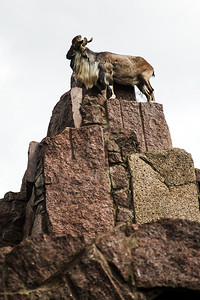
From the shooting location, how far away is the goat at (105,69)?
734 centimetres

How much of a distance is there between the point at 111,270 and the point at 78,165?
1.53 meters

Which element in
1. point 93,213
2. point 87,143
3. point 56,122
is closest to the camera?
point 93,213

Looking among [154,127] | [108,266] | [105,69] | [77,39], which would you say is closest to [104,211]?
[108,266]

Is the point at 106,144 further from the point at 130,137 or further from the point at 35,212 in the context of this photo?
the point at 35,212

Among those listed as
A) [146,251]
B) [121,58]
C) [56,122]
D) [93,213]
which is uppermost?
[121,58]

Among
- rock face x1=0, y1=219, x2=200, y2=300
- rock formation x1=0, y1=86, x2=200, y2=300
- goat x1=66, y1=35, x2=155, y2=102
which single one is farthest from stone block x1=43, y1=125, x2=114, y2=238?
goat x1=66, y1=35, x2=155, y2=102

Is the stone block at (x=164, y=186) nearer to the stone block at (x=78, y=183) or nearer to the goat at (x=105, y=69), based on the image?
the stone block at (x=78, y=183)

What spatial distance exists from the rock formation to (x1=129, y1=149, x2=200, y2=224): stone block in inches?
0.4

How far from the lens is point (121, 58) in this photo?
24.9ft

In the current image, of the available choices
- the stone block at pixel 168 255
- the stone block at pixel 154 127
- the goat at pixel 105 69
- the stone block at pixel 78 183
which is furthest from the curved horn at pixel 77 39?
the stone block at pixel 168 255

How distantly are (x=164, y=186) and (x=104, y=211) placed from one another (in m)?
0.73

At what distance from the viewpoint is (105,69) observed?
736 cm

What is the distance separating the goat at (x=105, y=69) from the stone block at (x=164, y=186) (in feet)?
3.84

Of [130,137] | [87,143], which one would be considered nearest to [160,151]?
Result: [130,137]
